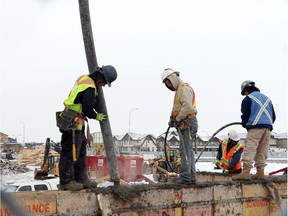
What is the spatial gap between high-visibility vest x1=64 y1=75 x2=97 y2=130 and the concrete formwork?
2.95 feet

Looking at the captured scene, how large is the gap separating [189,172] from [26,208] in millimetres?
2370

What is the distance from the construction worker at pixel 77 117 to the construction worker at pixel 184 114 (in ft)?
3.61

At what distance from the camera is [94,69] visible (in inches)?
195

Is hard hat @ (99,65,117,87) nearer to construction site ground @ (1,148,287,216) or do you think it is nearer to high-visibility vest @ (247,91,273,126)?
construction site ground @ (1,148,287,216)

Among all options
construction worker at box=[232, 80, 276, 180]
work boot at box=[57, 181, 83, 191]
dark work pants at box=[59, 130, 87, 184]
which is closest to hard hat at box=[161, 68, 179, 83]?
construction worker at box=[232, 80, 276, 180]

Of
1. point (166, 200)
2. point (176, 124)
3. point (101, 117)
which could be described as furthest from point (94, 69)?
point (166, 200)

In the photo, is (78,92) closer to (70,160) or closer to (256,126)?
(70,160)

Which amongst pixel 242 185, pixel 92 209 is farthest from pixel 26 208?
pixel 242 185

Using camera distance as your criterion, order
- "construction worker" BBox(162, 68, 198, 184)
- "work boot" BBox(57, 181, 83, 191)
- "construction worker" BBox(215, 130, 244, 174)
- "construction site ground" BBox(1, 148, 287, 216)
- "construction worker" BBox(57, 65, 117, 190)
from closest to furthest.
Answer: "construction site ground" BBox(1, 148, 287, 216)
"work boot" BBox(57, 181, 83, 191)
"construction worker" BBox(57, 65, 117, 190)
"construction worker" BBox(162, 68, 198, 184)
"construction worker" BBox(215, 130, 244, 174)

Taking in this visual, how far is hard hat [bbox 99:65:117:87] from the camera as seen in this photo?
15.8ft

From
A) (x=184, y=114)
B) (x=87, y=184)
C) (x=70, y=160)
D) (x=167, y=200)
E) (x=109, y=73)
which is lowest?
(x=167, y=200)

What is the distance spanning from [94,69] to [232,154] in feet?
14.9

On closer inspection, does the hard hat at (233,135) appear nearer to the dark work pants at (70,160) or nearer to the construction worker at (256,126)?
the construction worker at (256,126)

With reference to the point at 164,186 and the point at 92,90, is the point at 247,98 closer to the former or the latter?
the point at 164,186
